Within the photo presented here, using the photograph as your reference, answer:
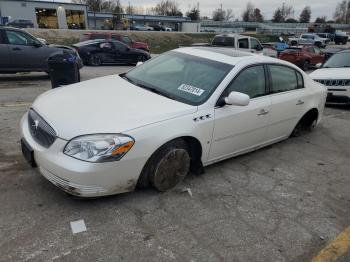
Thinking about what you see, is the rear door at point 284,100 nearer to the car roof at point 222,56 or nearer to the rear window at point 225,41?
the car roof at point 222,56

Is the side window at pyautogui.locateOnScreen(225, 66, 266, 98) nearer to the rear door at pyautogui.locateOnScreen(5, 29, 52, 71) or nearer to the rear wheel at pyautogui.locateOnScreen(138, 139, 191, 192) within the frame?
the rear wheel at pyautogui.locateOnScreen(138, 139, 191, 192)

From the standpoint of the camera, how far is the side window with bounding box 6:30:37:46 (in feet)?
34.2

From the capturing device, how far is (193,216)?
345 centimetres

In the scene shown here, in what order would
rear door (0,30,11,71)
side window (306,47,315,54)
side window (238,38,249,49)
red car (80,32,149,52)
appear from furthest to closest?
1. side window (306,47,315,54)
2. red car (80,32,149,52)
3. side window (238,38,249,49)
4. rear door (0,30,11,71)

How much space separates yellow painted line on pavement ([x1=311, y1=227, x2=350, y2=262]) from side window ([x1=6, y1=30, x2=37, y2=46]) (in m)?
10.2

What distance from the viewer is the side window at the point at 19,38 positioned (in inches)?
411

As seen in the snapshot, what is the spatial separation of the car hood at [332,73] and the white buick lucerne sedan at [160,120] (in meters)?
3.75

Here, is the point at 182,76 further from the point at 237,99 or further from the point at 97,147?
the point at 97,147

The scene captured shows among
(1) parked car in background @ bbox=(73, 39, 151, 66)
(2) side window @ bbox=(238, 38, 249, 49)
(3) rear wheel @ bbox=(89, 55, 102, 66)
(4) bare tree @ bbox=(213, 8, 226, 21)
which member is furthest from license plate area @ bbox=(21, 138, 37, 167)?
(4) bare tree @ bbox=(213, 8, 226, 21)

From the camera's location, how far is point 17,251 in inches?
110

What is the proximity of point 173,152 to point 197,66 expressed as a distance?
54.3 inches

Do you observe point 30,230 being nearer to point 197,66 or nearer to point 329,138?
point 197,66

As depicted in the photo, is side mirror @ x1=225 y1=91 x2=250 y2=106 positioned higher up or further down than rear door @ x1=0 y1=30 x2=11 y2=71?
higher up

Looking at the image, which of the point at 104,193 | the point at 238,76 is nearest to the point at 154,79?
the point at 238,76
